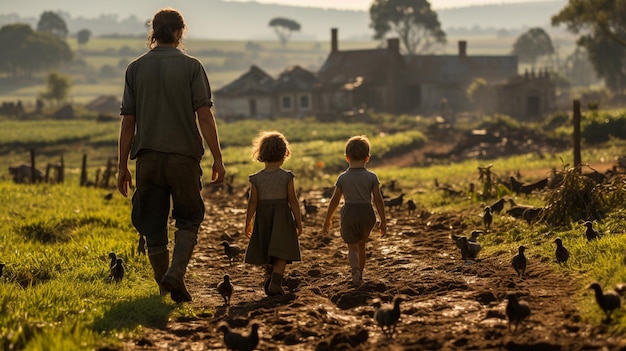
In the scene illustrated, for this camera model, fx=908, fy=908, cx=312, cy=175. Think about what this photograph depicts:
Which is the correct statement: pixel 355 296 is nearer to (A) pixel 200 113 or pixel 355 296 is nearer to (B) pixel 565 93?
(A) pixel 200 113

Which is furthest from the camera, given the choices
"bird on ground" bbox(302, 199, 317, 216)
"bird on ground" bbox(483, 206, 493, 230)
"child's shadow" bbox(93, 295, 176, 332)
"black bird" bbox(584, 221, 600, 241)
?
"bird on ground" bbox(302, 199, 317, 216)

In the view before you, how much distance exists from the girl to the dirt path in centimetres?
41

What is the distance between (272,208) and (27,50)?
15479cm

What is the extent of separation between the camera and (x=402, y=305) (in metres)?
8.55

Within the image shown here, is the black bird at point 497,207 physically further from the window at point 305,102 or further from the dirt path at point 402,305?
the window at point 305,102

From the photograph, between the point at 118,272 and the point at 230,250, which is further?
the point at 230,250

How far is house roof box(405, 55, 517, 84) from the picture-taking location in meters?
84.1

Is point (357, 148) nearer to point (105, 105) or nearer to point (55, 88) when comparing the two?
point (105, 105)

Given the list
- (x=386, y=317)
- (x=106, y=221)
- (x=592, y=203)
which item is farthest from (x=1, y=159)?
(x=386, y=317)

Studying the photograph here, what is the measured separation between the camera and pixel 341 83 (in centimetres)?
8031

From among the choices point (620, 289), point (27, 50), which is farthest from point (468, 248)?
point (27, 50)

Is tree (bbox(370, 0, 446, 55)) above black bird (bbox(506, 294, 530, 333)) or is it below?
above

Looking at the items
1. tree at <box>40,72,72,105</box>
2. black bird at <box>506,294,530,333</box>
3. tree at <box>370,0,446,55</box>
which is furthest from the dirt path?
tree at <box>370,0,446,55</box>

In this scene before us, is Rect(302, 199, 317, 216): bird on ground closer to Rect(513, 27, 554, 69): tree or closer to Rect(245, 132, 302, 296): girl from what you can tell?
Rect(245, 132, 302, 296): girl
